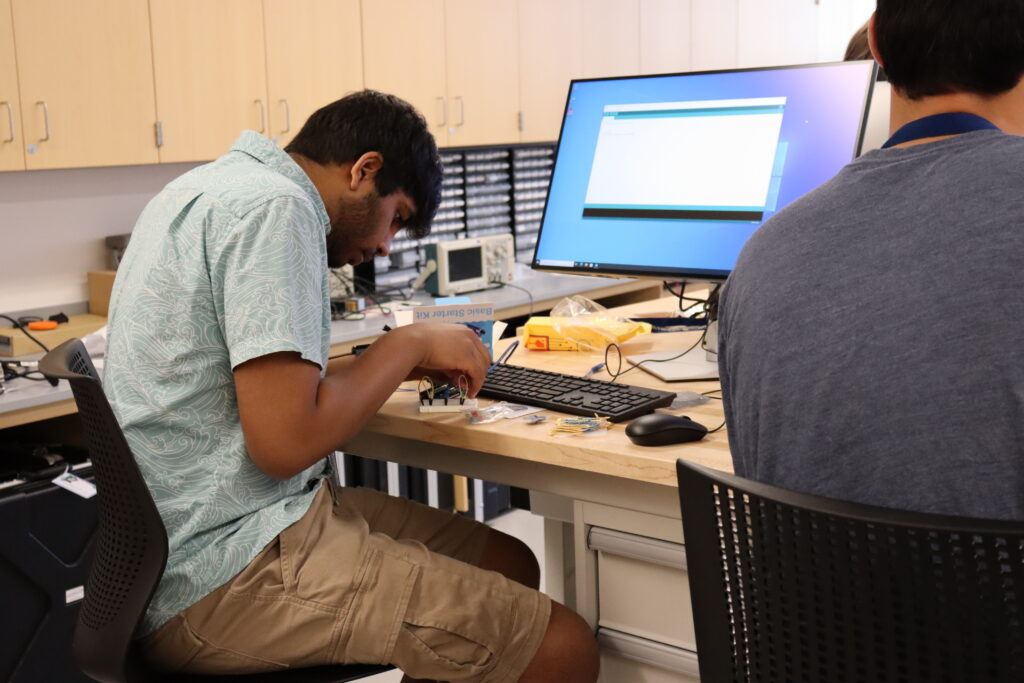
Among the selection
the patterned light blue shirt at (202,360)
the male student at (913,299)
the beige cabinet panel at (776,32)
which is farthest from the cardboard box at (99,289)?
the beige cabinet panel at (776,32)

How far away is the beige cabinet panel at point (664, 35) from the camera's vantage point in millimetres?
4660

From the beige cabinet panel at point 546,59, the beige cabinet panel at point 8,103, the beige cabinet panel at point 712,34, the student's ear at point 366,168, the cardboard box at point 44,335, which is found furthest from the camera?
the beige cabinet panel at point 712,34

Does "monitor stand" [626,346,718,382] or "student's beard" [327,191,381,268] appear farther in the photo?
"monitor stand" [626,346,718,382]

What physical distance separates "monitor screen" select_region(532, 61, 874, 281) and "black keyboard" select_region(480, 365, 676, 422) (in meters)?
0.29

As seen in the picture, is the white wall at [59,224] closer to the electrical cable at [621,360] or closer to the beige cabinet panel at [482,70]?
the beige cabinet panel at [482,70]

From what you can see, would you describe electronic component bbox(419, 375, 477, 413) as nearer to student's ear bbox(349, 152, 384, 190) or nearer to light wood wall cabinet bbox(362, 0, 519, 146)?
student's ear bbox(349, 152, 384, 190)

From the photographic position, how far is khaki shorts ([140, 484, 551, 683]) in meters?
1.38

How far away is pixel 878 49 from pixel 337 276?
2.77m

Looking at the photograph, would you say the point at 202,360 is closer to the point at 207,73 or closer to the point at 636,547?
the point at 636,547

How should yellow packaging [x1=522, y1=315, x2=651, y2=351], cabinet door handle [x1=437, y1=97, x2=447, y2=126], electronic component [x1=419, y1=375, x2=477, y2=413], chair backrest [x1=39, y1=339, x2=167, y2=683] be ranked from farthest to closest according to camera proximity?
1. cabinet door handle [x1=437, y1=97, x2=447, y2=126]
2. yellow packaging [x1=522, y1=315, x2=651, y2=351]
3. electronic component [x1=419, y1=375, x2=477, y2=413]
4. chair backrest [x1=39, y1=339, x2=167, y2=683]

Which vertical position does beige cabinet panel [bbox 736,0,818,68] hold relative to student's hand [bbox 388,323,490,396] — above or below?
above

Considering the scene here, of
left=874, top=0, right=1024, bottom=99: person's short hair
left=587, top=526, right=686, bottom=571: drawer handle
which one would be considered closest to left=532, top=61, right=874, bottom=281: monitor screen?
left=587, top=526, right=686, bottom=571: drawer handle

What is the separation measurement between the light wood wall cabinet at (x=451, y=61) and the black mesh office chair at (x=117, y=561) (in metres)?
2.33

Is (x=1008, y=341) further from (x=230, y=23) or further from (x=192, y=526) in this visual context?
(x=230, y=23)
